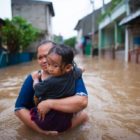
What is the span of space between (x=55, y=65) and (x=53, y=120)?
64 cm

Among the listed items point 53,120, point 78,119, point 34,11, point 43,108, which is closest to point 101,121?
point 78,119

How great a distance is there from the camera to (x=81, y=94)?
3.14 meters

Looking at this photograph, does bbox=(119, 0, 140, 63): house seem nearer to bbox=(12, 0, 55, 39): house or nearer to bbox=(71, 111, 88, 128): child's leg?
bbox=(12, 0, 55, 39): house

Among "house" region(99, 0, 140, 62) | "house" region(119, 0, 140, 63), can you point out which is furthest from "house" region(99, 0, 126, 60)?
"house" region(119, 0, 140, 63)

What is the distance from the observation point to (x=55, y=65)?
2.92m

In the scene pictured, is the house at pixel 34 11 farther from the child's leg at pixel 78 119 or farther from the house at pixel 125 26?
the child's leg at pixel 78 119

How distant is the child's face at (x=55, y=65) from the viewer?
2887 mm

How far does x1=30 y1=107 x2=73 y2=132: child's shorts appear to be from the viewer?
3.20 m

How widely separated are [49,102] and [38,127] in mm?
438

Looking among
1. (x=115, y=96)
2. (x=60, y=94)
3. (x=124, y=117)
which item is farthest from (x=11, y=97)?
(x=60, y=94)

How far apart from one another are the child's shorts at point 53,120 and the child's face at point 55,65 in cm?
44

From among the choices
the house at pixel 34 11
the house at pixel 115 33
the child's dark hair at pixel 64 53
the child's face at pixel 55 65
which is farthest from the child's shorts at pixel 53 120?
the house at pixel 34 11

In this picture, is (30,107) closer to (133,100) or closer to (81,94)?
(81,94)

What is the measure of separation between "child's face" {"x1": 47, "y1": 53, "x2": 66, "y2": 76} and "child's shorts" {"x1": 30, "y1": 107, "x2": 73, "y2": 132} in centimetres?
44
